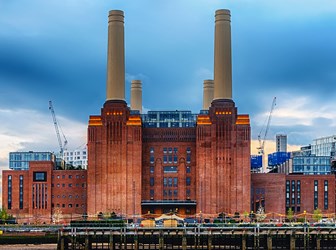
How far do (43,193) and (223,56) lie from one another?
5679 centimetres

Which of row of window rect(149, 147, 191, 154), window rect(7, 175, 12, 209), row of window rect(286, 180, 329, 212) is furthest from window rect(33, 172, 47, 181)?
row of window rect(286, 180, 329, 212)

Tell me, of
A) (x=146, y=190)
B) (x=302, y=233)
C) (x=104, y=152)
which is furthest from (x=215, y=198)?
(x=302, y=233)

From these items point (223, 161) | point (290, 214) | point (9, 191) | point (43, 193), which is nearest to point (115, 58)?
point (223, 161)

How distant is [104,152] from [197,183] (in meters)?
23.9

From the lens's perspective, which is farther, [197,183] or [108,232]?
[197,183]

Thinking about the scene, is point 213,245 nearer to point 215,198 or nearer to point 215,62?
point 215,198

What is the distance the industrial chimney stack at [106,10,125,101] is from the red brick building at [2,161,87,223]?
2360cm

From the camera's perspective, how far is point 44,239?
428 ft

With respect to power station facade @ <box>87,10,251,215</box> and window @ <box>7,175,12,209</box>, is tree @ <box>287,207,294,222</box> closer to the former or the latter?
power station facade @ <box>87,10,251,215</box>

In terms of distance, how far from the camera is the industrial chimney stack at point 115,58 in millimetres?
178500

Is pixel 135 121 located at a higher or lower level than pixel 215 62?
lower

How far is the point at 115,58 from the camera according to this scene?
178500 millimetres

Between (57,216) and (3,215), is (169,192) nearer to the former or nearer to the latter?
(57,216)

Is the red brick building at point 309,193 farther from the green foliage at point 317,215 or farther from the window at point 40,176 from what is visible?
the window at point 40,176
